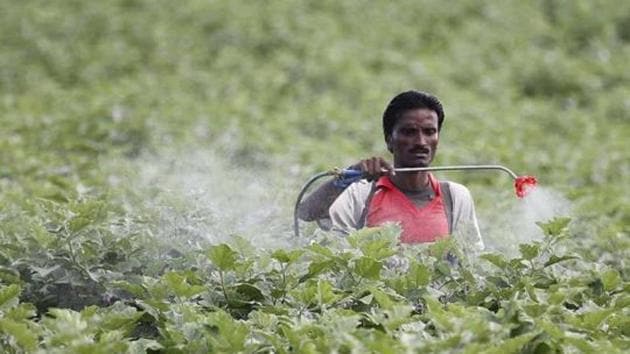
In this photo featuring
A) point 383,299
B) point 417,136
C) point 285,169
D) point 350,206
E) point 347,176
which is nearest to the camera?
point 383,299

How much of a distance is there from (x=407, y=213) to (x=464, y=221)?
35 centimetres

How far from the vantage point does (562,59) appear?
49.3ft

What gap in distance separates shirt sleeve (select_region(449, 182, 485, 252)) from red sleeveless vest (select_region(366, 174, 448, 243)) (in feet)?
0.19

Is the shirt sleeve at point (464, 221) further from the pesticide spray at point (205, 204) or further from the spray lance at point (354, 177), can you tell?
the pesticide spray at point (205, 204)

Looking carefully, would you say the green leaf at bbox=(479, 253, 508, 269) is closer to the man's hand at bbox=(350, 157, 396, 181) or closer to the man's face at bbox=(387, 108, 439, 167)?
the man's hand at bbox=(350, 157, 396, 181)

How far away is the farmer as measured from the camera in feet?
18.8

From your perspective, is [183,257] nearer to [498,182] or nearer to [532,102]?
[498,182]

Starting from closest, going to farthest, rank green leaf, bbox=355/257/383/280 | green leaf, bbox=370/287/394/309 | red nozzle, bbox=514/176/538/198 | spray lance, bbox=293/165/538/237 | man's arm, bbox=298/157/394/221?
green leaf, bbox=370/287/394/309
green leaf, bbox=355/257/383/280
spray lance, bbox=293/165/538/237
red nozzle, bbox=514/176/538/198
man's arm, bbox=298/157/394/221

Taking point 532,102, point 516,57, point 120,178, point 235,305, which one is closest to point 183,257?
point 235,305

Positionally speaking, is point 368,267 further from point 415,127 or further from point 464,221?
point 415,127

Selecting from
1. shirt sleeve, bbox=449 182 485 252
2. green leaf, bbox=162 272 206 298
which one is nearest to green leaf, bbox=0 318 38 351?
green leaf, bbox=162 272 206 298

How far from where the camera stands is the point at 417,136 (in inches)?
225

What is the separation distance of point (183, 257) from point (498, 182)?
5137 mm

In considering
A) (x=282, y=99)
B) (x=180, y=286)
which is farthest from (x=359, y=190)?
(x=282, y=99)
